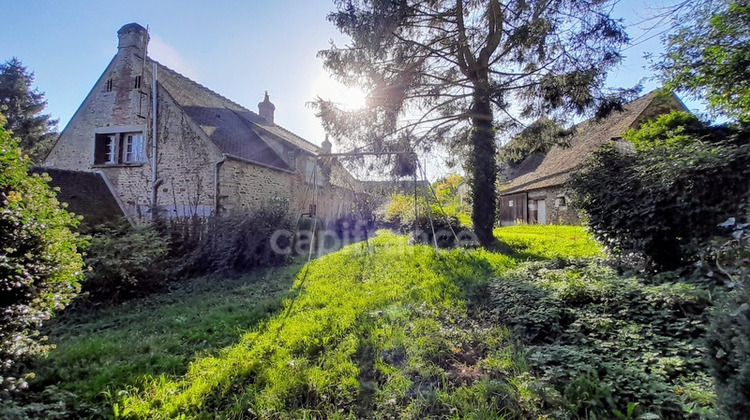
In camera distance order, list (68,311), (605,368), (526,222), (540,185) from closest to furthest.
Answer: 1. (605,368)
2. (68,311)
3. (540,185)
4. (526,222)

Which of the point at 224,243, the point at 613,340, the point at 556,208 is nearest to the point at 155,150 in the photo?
the point at 224,243

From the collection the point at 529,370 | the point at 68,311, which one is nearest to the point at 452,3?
the point at 529,370

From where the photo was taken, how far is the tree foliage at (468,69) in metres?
6.90

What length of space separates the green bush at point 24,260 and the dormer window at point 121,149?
9.81m

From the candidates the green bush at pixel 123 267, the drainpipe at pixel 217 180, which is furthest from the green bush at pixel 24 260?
the drainpipe at pixel 217 180

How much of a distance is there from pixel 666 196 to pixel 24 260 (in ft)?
21.2

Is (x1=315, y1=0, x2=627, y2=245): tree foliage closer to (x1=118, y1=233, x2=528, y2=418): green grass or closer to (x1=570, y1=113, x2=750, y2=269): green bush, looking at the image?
(x1=570, y1=113, x2=750, y2=269): green bush

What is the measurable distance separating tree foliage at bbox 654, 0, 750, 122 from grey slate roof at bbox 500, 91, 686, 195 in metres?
3.22

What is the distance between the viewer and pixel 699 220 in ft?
12.0

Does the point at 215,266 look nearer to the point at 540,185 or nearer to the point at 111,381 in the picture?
the point at 111,381

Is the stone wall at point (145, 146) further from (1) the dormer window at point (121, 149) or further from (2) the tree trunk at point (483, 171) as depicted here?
(2) the tree trunk at point (483, 171)

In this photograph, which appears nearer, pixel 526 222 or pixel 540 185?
pixel 540 185

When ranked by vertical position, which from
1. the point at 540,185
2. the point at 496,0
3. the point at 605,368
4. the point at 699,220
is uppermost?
the point at 496,0

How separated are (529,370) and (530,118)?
753cm
